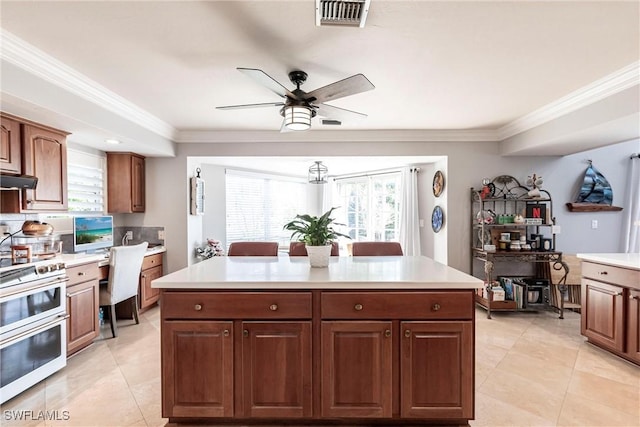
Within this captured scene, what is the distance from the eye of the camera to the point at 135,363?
8.80 ft

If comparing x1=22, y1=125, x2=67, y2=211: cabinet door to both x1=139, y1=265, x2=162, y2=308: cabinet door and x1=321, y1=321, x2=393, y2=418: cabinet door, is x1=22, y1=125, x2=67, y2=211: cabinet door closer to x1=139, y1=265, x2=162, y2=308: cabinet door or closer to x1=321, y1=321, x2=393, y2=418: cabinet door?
x1=139, y1=265, x2=162, y2=308: cabinet door

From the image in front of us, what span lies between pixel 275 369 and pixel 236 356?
0.77 feet

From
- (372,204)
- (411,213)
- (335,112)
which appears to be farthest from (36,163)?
(372,204)

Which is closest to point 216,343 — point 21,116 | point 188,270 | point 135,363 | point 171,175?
point 188,270

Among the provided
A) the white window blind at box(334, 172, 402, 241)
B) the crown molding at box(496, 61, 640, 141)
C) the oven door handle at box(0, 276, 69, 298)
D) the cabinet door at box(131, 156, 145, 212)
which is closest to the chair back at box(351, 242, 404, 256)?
the crown molding at box(496, 61, 640, 141)

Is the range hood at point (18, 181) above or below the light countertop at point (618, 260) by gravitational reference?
above

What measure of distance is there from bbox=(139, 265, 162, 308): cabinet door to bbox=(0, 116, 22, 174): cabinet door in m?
1.76

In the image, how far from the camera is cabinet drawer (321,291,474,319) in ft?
5.80

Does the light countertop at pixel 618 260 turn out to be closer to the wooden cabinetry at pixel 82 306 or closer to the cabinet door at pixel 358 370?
the cabinet door at pixel 358 370

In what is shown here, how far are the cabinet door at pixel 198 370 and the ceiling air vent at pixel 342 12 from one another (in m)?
1.77

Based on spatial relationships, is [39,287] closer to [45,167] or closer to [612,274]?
[45,167]

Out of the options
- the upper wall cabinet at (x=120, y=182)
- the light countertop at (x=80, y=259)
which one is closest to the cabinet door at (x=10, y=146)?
the light countertop at (x=80, y=259)

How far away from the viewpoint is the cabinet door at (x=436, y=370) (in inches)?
69.1

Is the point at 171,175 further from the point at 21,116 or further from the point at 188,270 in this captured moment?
the point at 188,270
